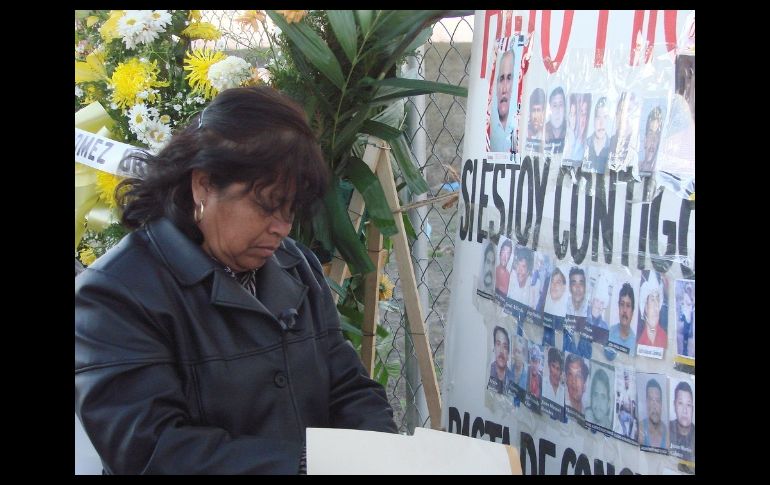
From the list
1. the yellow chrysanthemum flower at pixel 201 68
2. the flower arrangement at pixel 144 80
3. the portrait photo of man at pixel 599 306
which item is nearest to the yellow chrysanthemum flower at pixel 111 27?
the flower arrangement at pixel 144 80

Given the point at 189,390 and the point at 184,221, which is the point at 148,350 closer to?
the point at 189,390

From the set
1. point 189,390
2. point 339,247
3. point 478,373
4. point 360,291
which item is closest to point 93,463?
point 189,390

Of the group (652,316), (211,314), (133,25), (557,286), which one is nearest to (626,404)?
(652,316)

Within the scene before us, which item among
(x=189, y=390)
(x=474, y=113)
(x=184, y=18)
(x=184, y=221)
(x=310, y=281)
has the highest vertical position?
(x=184, y=18)

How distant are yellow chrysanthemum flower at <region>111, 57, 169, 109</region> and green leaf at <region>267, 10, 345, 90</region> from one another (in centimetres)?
38

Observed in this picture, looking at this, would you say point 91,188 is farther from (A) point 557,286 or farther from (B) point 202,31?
(A) point 557,286

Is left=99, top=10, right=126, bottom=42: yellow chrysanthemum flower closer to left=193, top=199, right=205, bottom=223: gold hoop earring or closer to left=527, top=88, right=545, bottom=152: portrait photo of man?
left=193, top=199, right=205, bottom=223: gold hoop earring

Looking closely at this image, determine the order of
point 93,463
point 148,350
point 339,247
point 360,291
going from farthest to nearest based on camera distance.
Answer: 1. point 360,291
2. point 339,247
3. point 93,463
4. point 148,350

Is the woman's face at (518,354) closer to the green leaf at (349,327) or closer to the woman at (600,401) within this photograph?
the woman at (600,401)

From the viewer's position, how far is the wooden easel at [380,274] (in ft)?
8.66

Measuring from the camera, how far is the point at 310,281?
2023mm
